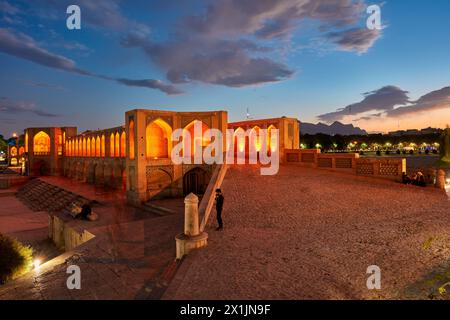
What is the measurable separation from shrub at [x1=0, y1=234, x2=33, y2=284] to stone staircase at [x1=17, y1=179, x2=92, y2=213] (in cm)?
748

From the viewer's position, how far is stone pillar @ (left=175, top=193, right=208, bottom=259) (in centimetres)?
597

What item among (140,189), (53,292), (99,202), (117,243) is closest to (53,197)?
(99,202)

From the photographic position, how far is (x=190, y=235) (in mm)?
6164

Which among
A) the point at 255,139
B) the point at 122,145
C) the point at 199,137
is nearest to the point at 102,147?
the point at 122,145

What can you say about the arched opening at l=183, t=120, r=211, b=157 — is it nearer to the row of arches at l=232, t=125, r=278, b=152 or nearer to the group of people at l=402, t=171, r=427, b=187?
the row of arches at l=232, t=125, r=278, b=152

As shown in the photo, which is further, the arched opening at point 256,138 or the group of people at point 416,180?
the arched opening at point 256,138

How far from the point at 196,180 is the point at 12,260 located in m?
11.0

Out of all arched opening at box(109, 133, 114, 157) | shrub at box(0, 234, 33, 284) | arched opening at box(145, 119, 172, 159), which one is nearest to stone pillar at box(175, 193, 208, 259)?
shrub at box(0, 234, 33, 284)

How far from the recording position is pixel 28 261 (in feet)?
30.6

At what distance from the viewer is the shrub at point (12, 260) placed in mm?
8578

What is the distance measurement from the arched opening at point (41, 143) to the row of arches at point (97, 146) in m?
4.51

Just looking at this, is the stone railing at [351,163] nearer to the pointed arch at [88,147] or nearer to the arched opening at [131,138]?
the arched opening at [131,138]

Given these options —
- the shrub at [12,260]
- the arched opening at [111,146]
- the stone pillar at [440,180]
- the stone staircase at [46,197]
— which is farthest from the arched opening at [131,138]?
the stone pillar at [440,180]

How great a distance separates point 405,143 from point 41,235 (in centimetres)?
7154
